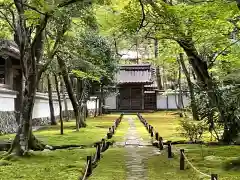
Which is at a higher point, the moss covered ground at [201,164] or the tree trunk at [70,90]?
the tree trunk at [70,90]

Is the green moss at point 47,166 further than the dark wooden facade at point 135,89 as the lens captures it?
No

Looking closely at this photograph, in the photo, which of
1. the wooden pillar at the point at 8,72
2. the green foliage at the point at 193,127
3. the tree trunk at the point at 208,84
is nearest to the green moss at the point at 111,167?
the green foliage at the point at 193,127

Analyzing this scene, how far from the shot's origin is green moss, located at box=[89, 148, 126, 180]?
9.95 metres

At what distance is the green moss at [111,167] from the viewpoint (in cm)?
995

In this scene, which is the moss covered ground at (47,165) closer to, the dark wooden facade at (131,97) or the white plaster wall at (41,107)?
the white plaster wall at (41,107)

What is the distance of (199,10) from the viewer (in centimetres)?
1328

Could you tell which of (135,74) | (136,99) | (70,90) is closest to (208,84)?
(70,90)

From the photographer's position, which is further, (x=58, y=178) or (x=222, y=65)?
(x=222, y=65)

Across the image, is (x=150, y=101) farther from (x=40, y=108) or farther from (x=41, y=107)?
(x=40, y=108)

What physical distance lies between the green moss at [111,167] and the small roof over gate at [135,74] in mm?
34994

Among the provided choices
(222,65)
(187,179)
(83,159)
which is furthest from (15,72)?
(187,179)

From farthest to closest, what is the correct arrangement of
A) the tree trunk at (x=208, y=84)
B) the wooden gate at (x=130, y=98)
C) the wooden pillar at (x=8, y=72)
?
the wooden gate at (x=130, y=98) < the wooden pillar at (x=8, y=72) < the tree trunk at (x=208, y=84)

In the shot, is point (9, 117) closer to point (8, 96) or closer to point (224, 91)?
point (8, 96)

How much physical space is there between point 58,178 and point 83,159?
10.7 feet
